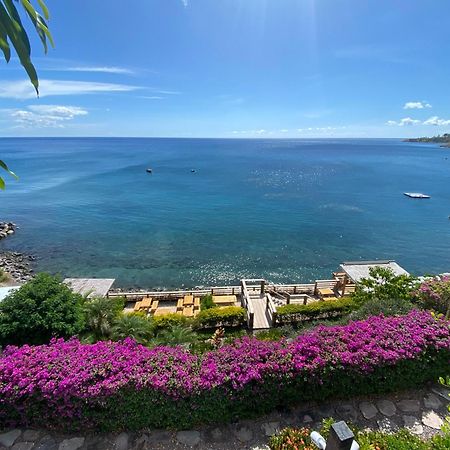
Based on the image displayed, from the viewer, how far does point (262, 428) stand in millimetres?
6109

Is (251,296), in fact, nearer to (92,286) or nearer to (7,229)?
(92,286)

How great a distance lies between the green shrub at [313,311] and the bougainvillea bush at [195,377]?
7843 millimetres

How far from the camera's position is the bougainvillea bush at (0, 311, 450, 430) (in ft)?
19.1

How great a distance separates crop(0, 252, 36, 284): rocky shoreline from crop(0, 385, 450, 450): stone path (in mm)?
21929

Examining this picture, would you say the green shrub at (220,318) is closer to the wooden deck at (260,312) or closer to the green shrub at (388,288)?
the wooden deck at (260,312)

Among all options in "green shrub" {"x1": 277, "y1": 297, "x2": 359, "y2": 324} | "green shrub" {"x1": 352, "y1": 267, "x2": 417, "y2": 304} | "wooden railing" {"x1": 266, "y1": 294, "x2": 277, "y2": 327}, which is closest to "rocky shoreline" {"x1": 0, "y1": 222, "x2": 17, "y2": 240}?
"wooden railing" {"x1": 266, "y1": 294, "x2": 277, "y2": 327}

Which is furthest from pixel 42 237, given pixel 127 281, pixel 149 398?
pixel 149 398

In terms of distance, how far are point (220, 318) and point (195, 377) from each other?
28.6ft

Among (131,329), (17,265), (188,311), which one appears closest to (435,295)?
(131,329)

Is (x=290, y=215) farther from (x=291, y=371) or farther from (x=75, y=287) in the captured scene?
(x=291, y=371)

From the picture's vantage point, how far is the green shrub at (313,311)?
14781 mm

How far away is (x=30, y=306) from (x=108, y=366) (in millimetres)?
5898

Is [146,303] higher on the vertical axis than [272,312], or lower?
lower

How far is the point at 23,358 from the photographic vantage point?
21.0 ft
